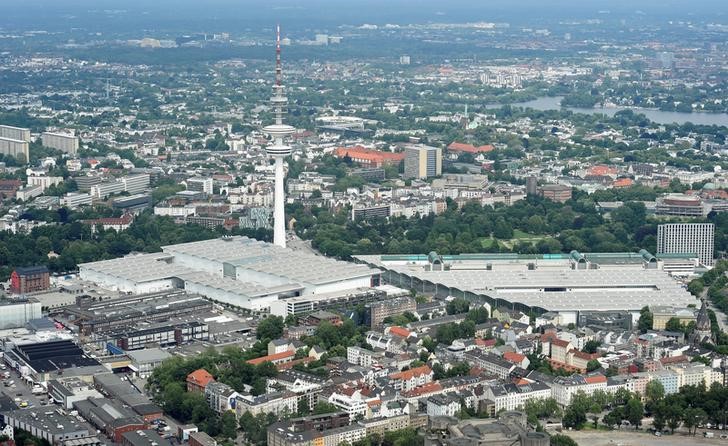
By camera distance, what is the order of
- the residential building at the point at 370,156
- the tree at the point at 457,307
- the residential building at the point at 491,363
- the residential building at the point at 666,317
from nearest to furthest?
the residential building at the point at 491,363 < the residential building at the point at 666,317 < the tree at the point at 457,307 < the residential building at the point at 370,156

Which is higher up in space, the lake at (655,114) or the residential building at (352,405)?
the residential building at (352,405)

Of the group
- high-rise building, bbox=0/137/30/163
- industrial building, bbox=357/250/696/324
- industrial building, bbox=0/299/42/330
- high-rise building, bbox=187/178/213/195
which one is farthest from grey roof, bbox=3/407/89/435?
high-rise building, bbox=0/137/30/163

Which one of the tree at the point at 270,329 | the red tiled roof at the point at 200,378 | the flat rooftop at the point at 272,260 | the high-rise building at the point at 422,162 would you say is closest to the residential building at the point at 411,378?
the red tiled roof at the point at 200,378

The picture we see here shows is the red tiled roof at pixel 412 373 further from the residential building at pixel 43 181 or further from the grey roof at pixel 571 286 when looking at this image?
the residential building at pixel 43 181

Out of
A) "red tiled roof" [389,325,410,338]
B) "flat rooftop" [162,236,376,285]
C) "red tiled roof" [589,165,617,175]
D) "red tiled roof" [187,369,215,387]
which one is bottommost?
"red tiled roof" [589,165,617,175]

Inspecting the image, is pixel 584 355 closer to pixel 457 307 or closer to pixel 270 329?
pixel 457 307

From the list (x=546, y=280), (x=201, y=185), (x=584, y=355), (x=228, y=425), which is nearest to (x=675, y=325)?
(x=584, y=355)

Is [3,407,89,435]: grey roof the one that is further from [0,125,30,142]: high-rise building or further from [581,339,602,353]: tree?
[0,125,30,142]: high-rise building

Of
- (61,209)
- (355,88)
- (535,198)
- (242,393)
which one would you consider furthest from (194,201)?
(355,88)
